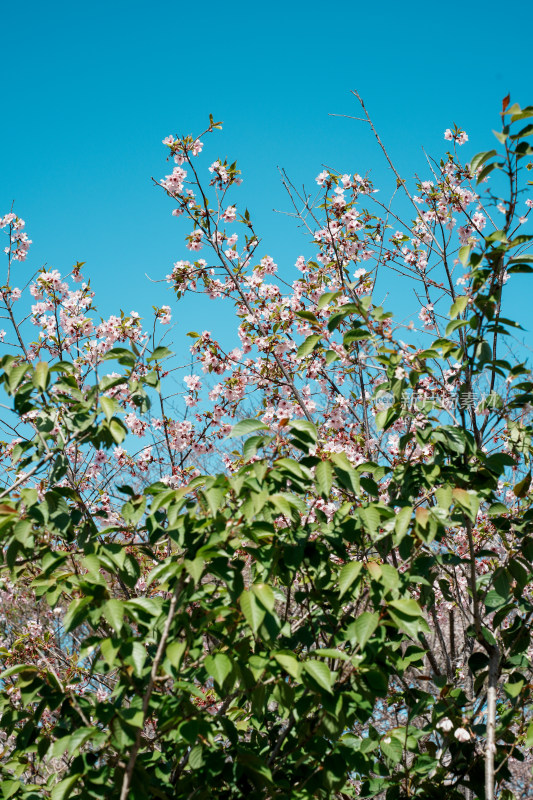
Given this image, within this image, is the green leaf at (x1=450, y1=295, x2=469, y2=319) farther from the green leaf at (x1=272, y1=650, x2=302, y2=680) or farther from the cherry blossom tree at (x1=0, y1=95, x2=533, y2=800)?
the green leaf at (x1=272, y1=650, x2=302, y2=680)

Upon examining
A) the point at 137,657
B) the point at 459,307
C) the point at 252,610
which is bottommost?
the point at 137,657

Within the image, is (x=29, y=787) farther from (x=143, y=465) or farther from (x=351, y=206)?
(x=351, y=206)

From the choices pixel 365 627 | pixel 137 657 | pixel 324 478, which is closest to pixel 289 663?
pixel 365 627

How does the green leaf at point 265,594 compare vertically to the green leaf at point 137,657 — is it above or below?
above

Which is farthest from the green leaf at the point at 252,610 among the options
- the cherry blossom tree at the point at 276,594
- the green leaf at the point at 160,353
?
the green leaf at the point at 160,353

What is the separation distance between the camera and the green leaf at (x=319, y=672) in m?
1.48

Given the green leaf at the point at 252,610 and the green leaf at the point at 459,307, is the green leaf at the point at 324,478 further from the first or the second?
the green leaf at the point at 459,307

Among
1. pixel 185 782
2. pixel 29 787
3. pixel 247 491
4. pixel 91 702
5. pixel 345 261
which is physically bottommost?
pixel 29 787

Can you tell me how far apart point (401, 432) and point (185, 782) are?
312 cm

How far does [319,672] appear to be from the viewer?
4.97 ft

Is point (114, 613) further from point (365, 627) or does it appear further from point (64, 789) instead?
point (365, 627)

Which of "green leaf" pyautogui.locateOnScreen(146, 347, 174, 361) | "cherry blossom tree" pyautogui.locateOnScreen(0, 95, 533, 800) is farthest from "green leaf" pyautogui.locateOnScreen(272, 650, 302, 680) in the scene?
"green leaf" pyautogui.locateOnScreen(146, 347, 174, 361)

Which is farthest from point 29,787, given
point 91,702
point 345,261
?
point 345,261

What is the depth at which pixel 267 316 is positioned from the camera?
440 centimetres
